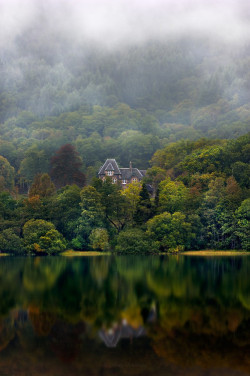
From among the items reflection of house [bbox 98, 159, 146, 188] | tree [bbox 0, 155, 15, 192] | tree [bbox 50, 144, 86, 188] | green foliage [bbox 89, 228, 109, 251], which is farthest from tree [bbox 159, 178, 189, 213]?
tree [bbox 0, 155, 15, 192]

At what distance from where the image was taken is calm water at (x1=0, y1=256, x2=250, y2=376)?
507 inches

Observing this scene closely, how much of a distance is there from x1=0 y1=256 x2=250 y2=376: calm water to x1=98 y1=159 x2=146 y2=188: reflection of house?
66.8 meters

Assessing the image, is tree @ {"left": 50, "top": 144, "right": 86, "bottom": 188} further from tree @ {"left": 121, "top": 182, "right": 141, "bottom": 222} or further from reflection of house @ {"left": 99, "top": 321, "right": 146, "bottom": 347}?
reflection of house @ {"left": 99, "top": 321, "right": 146, "bottom": 347}

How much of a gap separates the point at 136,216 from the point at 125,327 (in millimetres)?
46150

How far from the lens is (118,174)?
95.4m

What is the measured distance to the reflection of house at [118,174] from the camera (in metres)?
94.9

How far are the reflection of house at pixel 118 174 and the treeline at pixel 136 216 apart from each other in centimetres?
2552

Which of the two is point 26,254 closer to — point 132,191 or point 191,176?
point 132,191

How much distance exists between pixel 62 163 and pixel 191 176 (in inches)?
1176

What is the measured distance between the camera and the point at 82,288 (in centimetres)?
2556

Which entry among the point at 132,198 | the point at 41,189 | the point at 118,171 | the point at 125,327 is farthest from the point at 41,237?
the point at 125,327

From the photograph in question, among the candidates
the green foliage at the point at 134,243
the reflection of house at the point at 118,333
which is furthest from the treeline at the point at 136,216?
the reflection of house at the point at 118,333

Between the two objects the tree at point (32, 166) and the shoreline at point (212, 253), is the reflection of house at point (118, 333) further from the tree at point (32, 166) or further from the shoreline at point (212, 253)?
the tree at point (32, 166)

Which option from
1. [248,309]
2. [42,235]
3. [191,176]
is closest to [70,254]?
[42,235]
